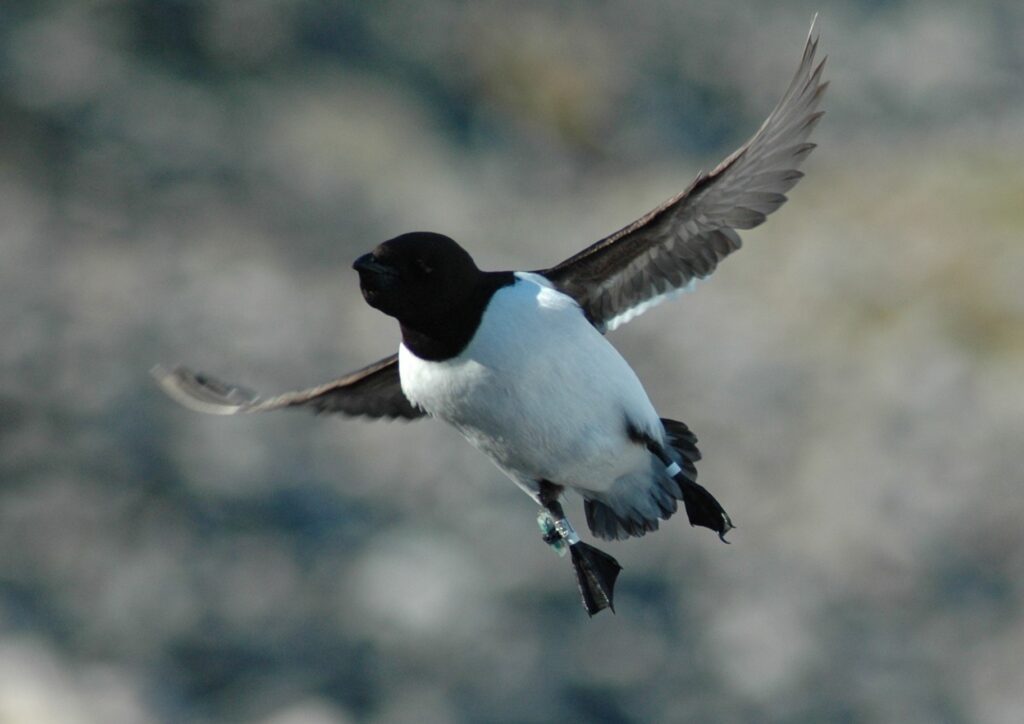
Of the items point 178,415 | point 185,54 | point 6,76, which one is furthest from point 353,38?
point 178,415

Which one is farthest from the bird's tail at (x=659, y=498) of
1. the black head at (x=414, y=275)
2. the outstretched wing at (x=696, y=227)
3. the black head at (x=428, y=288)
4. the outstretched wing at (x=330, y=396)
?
the black head at (x=414, y=275)

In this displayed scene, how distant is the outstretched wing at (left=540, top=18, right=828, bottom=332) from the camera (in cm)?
682

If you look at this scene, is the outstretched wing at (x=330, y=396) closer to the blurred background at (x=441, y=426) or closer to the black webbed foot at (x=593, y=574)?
the black webbed foot at (x=593, y=574)

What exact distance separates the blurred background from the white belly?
8503 mm

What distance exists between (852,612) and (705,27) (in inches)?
337

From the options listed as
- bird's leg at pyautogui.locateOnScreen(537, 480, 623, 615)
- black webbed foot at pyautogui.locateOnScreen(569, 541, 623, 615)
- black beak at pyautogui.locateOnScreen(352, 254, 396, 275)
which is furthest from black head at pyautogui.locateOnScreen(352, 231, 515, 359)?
black webbed foot at pyautogui.locateOnScreen(569, 541, 623, 615)

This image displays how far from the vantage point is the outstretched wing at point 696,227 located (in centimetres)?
682

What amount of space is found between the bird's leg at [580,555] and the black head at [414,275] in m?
1.04

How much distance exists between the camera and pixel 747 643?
16.8m

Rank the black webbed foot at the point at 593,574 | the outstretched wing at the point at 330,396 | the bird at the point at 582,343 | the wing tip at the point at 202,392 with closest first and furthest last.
→ the bird at the point at 582,343
the black webbed foot at the point at 593,574
the outstretched wing at the point at 330,396
the wing tip at the point at 202,392

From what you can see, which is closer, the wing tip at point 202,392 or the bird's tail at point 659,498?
the bird's tail at point 659,498

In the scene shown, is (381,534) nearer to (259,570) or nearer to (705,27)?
(259,570)

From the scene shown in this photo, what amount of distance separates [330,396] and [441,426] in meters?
9.69

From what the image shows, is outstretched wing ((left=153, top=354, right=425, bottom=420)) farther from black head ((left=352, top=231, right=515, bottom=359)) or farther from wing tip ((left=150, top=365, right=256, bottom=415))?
black head ((left=352, top=231, right=515, bottom=359))
